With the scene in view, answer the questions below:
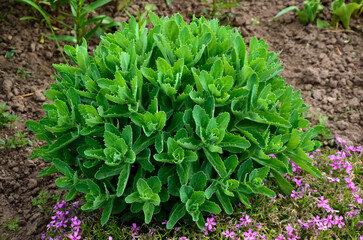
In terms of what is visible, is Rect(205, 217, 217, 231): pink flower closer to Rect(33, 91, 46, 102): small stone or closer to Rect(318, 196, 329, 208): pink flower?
Rect(318, 196, 329, 208): pink flower

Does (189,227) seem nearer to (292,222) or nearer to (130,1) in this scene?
(292,222)

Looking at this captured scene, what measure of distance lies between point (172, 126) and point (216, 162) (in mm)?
306

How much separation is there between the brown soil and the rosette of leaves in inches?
30.8

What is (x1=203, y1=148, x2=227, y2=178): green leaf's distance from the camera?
2094 mm

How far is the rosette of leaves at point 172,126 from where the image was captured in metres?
2.08

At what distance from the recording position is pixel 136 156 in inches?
86.3

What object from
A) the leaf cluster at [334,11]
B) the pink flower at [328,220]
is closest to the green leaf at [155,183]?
the pink flower at [328,220]

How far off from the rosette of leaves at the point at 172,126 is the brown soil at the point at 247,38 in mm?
783

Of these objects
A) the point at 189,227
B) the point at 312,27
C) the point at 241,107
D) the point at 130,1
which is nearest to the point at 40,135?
the point at 189,227

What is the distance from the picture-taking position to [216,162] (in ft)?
6.91

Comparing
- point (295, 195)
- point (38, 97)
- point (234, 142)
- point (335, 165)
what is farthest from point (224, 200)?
point (38, 97)

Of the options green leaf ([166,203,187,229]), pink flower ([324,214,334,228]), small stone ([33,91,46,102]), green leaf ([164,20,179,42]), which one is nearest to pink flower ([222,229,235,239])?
green leaf ([166,203,187,229])

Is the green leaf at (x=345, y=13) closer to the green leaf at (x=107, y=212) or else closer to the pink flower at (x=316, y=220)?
the pink flower at (x=316, y=220)

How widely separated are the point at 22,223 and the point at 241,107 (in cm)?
172
